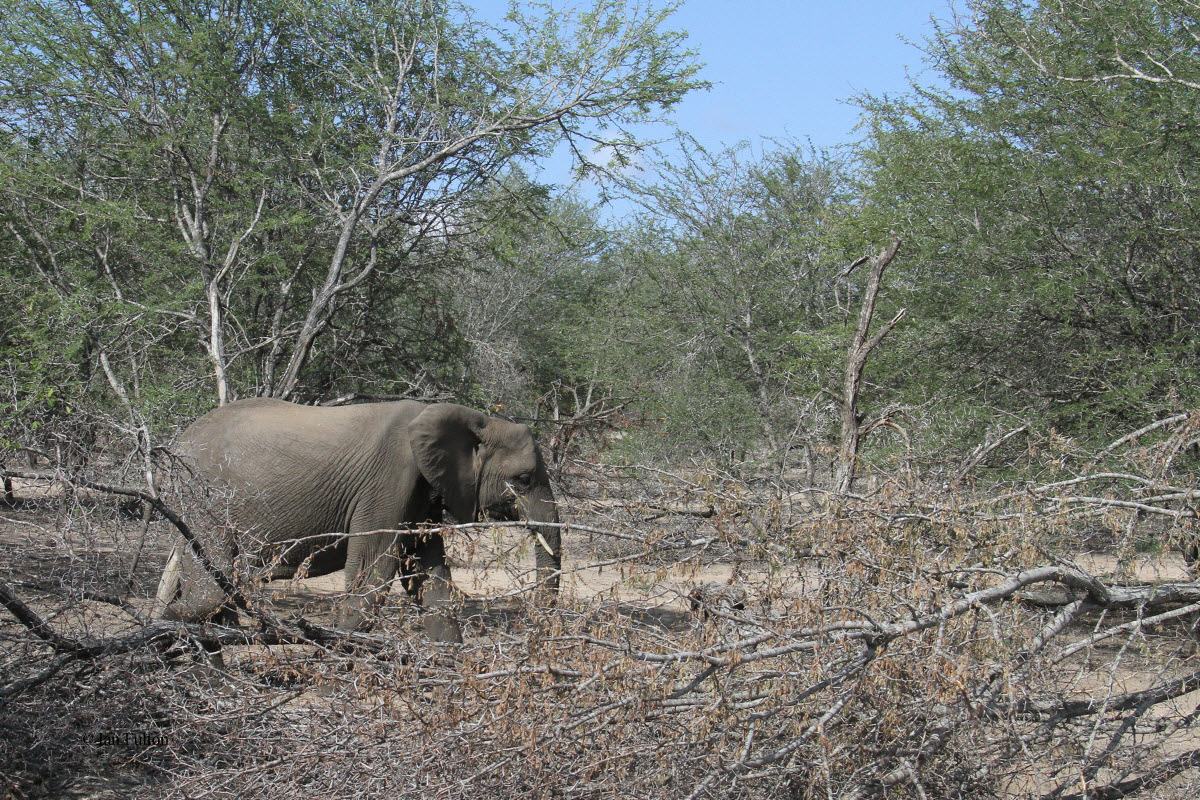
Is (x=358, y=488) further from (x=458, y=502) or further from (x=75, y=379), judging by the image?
(x=75, y=379)

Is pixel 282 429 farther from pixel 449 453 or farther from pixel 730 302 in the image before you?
pixel 730 302

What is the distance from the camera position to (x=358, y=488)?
24.3 ft

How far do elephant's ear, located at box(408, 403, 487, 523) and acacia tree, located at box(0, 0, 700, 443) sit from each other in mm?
2605

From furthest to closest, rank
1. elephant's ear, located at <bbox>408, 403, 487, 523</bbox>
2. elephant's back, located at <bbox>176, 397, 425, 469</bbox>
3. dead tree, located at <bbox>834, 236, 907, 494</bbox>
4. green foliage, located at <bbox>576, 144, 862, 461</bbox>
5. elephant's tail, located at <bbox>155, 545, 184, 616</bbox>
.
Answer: green foliage, located at <bbox>576, 144, 862, 461</bbox> < elephant's ear, located at <bbox>408, 403, 487, 523</bbox> < elephant's back, located at <bbox>176, 397, 425, 469</bbox> < elephant's tail, located at <bbox>155, 545, 184, 616</bbox> < dead tree, located at <bbox>834, 236, 907, 494</bbox>

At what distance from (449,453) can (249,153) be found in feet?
17.2

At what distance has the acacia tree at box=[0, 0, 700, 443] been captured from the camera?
384 inches

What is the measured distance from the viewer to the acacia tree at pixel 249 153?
9.77 metres

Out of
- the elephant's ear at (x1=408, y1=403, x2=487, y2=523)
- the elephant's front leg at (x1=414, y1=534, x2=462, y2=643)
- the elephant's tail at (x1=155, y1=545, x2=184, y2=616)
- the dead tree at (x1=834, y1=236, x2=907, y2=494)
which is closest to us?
the dead tree at (x1=834, y1=236, x2=907, y2=494)

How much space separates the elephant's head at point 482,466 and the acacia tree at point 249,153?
2.62 meters

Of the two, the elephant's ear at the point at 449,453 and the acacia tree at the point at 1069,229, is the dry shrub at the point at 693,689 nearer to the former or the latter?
the elephant's ear at the point at 449,453

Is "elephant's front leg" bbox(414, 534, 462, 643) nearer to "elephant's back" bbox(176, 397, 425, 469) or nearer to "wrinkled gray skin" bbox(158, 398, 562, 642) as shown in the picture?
"wrinkled gray skin" bbox(158, 398, 562, 642)

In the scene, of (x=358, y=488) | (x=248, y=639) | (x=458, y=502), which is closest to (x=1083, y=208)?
(x=458, y=502)

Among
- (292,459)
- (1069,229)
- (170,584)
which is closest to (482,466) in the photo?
(292,459)

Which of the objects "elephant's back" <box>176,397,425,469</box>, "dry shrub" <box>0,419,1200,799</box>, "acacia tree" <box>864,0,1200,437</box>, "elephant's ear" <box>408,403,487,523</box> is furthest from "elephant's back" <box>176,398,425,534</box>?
"acacia tree" <box>864,0,1200,437</box>
